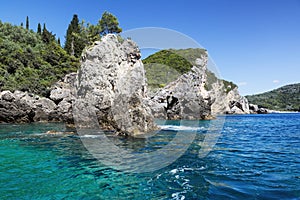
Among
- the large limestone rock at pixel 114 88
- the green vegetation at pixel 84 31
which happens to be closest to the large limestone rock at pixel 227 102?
the green vegetation at pixel 84 31

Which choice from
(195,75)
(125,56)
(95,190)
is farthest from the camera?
(195,75)

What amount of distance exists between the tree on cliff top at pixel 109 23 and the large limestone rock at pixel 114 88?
23.2 m

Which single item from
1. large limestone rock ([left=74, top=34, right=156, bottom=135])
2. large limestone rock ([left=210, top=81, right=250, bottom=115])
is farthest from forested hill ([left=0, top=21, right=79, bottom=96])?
large limestone rock ([left=210, top=81, right=250, bottom=115])

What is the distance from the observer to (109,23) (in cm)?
4878

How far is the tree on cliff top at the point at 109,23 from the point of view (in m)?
48.2

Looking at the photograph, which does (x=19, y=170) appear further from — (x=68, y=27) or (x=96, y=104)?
(x=68, y=27)

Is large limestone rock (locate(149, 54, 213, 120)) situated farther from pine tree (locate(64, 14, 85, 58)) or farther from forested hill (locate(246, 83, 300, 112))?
forested hill (locate(246, 83, 300, 112))

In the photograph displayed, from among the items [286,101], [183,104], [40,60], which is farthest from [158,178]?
[286,101]

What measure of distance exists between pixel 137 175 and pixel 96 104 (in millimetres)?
15528

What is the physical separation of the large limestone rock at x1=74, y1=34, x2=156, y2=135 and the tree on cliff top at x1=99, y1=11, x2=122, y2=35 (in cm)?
2320

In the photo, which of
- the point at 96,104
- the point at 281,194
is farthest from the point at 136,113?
the point at 281,194

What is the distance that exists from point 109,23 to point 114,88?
29550 millimetres

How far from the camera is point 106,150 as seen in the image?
1361cm

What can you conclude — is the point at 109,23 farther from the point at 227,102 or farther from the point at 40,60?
the point at 227,102
